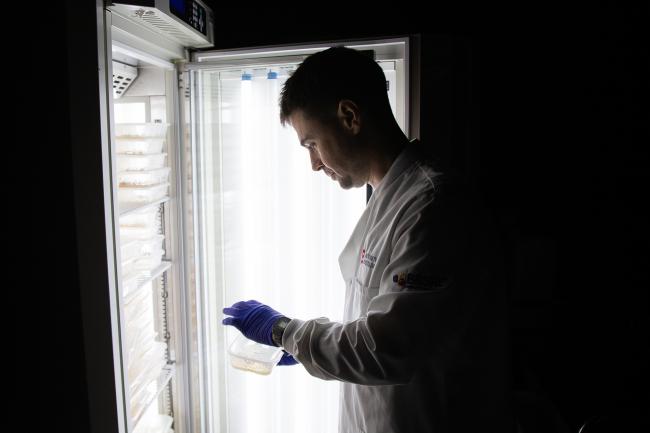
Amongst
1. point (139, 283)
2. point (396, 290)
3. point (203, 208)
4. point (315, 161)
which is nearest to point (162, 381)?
point (139, 283)

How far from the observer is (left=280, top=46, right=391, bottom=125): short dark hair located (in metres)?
1.08

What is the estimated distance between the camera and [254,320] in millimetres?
1289

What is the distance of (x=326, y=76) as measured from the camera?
1.09 meters

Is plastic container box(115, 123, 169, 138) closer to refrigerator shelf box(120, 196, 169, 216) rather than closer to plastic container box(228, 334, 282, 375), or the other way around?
refrigerator shelf box(120, 196, 169, 216)

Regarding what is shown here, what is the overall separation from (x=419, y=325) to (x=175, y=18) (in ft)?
3.39

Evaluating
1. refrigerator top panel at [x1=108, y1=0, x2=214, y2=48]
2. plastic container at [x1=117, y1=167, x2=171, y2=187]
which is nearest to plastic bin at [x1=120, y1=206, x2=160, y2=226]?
plastic container at [x1=117, y1=167, x2=171, y2=187]

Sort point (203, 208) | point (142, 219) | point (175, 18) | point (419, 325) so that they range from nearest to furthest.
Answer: point (419, 325) < point (175, 18) < point (142, 219) < point (203, 208)

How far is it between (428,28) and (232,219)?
106cm

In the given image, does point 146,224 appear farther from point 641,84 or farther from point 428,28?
point 641,84

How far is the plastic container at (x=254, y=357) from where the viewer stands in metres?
1.43

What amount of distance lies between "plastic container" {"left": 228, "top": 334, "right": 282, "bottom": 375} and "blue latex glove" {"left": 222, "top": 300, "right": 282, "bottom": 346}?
19cm

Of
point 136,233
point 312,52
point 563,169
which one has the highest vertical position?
point 312,52

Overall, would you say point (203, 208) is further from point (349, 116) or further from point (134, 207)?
point (349, 116)

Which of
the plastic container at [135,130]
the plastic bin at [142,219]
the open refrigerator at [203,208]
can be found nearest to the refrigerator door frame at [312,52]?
the open refrigerator at [203,208]
